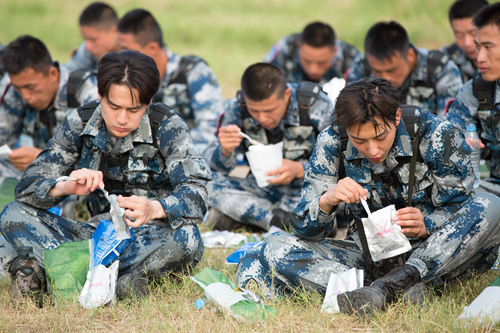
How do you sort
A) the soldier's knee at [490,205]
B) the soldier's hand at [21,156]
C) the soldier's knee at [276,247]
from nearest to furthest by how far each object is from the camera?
the soldier's knee at [490,205], the soldier's knee at [276,247], the soldier's hand at [21,156]

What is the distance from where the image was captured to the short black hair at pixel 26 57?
5785mm

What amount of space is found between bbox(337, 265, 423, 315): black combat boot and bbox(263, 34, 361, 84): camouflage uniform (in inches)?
191

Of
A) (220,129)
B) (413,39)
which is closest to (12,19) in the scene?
(413,39)

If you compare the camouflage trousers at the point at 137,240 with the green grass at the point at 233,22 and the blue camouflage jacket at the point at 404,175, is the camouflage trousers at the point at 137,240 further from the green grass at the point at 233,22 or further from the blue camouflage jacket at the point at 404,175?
the green grass at the point at 233,22

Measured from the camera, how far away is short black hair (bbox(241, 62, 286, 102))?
5406 millimetres

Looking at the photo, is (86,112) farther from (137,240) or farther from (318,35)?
(318,35)

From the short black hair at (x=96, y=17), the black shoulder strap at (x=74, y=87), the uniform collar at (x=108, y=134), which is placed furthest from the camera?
the short black hair at (x=96, y=17)

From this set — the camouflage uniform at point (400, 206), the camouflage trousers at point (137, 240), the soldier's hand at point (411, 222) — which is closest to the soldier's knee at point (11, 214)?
the camouflage trousers at point (137, 240)

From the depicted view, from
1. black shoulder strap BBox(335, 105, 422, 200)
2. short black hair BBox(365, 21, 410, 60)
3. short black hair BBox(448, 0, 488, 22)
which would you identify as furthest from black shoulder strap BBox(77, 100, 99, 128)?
short black hair BBox(448, 0, 488, 22)

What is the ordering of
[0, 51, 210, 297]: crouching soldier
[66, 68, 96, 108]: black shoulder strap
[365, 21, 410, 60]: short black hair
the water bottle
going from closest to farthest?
1. [0, 51, 210, 297]: crouching soldier
2. the water bottle
3. [66, 68, 96, 108]: black shoulder strap
4. [365, 21, 410, 60]: short black hair

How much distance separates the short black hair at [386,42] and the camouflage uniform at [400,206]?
261 centimetres

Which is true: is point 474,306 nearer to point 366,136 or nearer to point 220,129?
point 366,136

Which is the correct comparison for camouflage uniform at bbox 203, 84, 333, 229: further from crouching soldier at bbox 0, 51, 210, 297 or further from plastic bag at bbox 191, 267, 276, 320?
plastic bag at bbox 191, 267, 276, 320

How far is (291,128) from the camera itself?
5.81m
